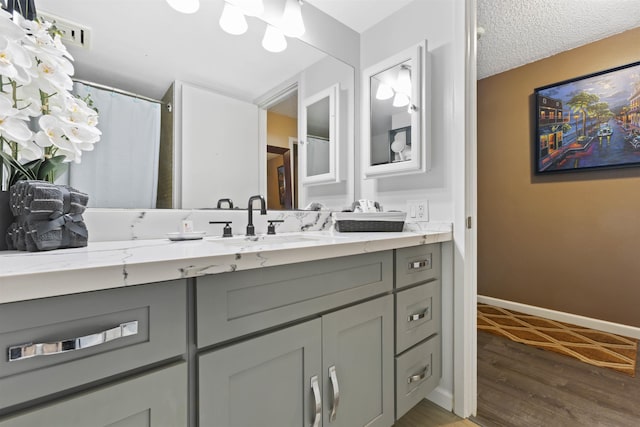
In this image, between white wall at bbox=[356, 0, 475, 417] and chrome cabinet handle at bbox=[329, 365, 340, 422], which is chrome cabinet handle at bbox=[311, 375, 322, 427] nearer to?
chrome cabinet handle at bbox=[329, 365, 340, 422]

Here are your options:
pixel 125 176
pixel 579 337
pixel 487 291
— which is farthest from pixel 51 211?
pixel 487 291

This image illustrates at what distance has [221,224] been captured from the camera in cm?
129

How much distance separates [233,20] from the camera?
1386mm

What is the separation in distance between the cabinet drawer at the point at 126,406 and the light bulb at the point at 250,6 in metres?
1.53

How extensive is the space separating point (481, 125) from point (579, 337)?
2150mm

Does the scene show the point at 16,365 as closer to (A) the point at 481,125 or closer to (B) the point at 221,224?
(B) the point at 221,224

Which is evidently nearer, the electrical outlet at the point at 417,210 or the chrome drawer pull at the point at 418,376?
the chrome drawer pull at the point at 418,376

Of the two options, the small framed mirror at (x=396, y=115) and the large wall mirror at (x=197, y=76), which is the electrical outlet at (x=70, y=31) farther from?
the small framed mirror at (x=396, y=115)

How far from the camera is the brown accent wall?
235cm

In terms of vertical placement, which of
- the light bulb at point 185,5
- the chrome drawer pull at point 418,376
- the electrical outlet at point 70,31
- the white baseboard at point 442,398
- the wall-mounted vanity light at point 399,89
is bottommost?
the white baseboard at point 442,398

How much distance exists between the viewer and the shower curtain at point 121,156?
100 cm

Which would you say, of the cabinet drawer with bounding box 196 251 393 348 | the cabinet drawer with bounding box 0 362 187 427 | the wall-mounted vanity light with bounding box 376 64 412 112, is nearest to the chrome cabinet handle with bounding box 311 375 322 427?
the cabinet drawer with bounding box 196 251 393 348

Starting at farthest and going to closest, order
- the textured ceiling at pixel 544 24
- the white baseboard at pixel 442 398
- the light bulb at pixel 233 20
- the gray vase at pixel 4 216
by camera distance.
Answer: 1. the textured ceiling at pixel 544 24
2. the white baseboard at pixel 442 398
3. the light bulb at pixel 233 20
4. the gray vase at pixel 4 216

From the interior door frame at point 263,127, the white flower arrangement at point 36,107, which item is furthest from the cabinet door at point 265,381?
the interior door frame at point 263,127
